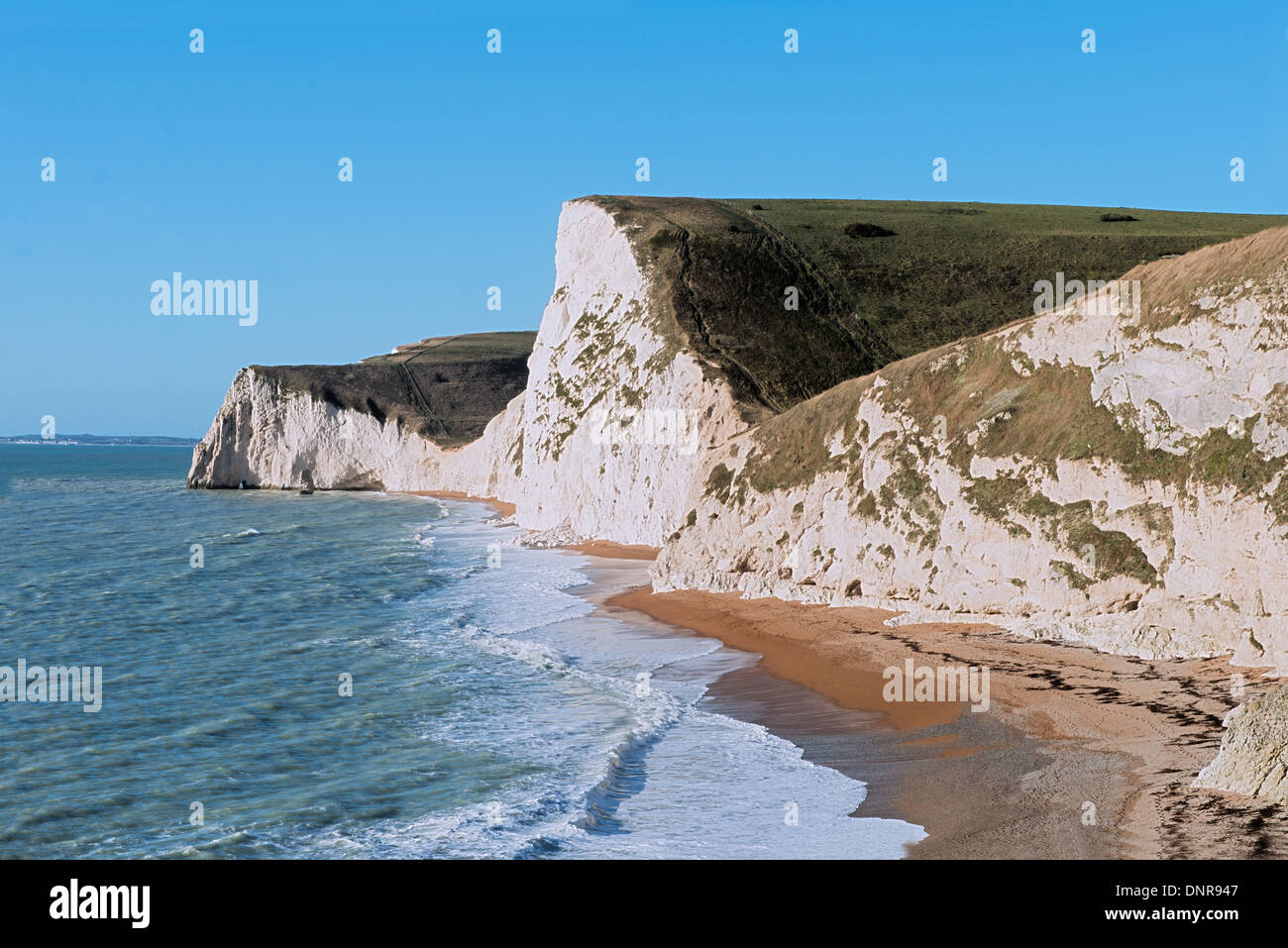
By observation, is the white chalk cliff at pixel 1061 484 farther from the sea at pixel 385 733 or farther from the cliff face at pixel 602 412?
the sea at pixel 385 733

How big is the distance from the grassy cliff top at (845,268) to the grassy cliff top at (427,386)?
4345 centimetres

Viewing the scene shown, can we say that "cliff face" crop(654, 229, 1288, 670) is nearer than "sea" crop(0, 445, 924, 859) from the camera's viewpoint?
No

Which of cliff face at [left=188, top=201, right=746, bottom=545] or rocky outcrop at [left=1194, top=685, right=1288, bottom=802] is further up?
cliff face at [left=188, top=201, right=746, bottom=545]

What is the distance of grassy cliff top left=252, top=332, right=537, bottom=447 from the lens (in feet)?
381

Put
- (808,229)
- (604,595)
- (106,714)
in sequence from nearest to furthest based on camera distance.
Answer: (106,714)
(604,595)
(808,229)

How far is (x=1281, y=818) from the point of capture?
13453 mm

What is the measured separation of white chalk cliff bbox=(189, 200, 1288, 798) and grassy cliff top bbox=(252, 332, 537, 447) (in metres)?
72.3

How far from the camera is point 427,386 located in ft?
414

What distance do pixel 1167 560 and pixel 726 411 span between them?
2520cm

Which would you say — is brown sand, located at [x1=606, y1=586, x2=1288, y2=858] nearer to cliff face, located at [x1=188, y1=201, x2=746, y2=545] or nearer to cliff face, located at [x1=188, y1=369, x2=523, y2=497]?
cliff face, located at [x1=188, y1=201, x2=746, y2=545]

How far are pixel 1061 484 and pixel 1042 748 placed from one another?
36.4 ft

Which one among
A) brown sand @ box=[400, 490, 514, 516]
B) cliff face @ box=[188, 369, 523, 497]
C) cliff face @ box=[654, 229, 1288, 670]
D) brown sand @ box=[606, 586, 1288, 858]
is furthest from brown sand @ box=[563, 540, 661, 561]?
cliff face @ box=[188, 369, 523, 497]
